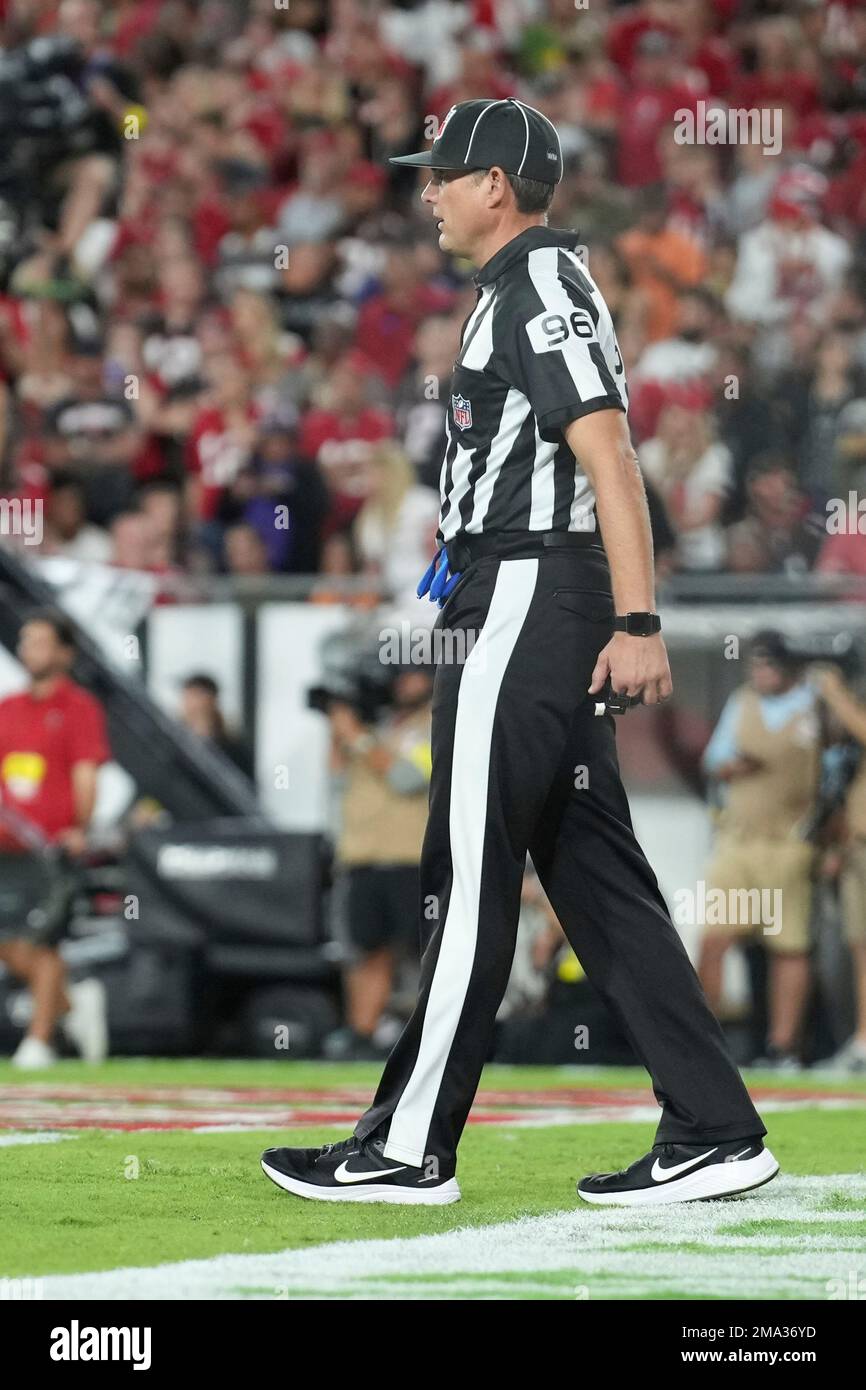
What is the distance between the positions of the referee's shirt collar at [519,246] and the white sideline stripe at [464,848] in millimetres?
620

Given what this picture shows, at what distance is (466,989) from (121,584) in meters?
6.22

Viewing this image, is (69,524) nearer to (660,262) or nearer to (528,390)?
(660,262)

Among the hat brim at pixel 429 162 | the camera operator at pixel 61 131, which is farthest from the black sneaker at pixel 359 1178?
the camera operator at pixel 61 131

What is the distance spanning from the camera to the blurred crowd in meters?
11.3

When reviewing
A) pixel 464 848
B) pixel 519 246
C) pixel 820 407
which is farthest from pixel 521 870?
pixel 820 407

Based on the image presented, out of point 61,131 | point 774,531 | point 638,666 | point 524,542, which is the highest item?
point 61,131

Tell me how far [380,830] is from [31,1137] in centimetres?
442

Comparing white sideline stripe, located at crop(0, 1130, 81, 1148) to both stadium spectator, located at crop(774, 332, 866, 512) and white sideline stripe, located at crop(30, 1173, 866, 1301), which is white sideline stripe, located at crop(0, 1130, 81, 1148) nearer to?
white sideline stripe, located at crop(30, 1173, 866, 1301)

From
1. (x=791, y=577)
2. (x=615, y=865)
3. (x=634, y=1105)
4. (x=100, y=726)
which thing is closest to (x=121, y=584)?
(x=100, y=726)

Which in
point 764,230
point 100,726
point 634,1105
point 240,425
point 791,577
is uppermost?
point 764,230

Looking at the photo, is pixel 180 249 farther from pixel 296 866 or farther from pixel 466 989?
pixel 466 989

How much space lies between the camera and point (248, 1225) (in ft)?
13.8

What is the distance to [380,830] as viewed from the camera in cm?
1004

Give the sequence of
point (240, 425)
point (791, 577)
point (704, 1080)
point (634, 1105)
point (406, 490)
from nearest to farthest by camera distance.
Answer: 1. point (704, 1080)
2. point (634, 1105)
3. point (791, 577)
4. point (406, 490)
5. point (240, 425)
